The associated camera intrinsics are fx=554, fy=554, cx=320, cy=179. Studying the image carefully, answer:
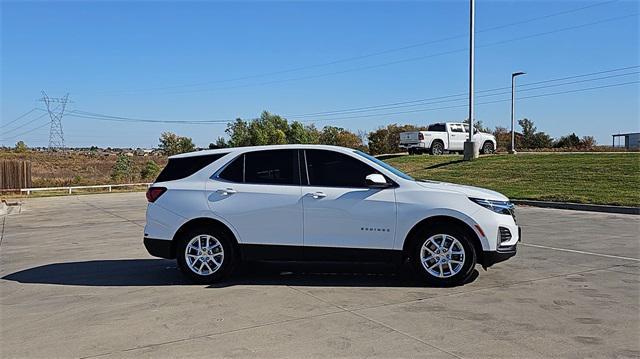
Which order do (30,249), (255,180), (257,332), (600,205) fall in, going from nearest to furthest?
(257,332) < (255,180) < (30,249) < (600,205)

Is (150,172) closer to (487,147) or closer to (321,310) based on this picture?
(487,147)

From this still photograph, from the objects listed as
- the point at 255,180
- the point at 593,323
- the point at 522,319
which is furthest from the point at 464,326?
the point at 255,180

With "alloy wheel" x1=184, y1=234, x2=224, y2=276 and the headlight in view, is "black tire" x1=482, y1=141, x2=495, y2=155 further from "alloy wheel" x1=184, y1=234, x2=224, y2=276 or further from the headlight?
"alloy wheel" x1=184, y1=234, x2=224, y2=276

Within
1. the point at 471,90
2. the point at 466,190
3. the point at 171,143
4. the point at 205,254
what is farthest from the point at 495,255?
the point at 171,143

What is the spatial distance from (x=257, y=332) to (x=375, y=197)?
239 cm

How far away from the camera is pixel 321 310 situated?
573 centimetres

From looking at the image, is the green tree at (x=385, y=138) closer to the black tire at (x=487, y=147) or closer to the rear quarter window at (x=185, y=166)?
the black tire at (x=487, y=147)

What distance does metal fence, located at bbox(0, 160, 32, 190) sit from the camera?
114ft

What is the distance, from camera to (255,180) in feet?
23.2

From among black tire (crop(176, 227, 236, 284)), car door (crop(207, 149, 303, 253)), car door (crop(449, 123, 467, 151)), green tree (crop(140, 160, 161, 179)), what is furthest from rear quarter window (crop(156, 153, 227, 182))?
green tree (crop(140, 160, 161, 179))

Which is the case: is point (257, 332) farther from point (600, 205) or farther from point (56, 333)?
point (600, 205)

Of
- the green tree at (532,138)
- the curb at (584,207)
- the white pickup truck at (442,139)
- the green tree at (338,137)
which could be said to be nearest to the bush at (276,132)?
the green tree at (338,137)

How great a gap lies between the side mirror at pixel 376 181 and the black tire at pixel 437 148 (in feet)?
88.1

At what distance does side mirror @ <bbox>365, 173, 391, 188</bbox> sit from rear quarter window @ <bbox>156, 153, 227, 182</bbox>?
195 centimetres
